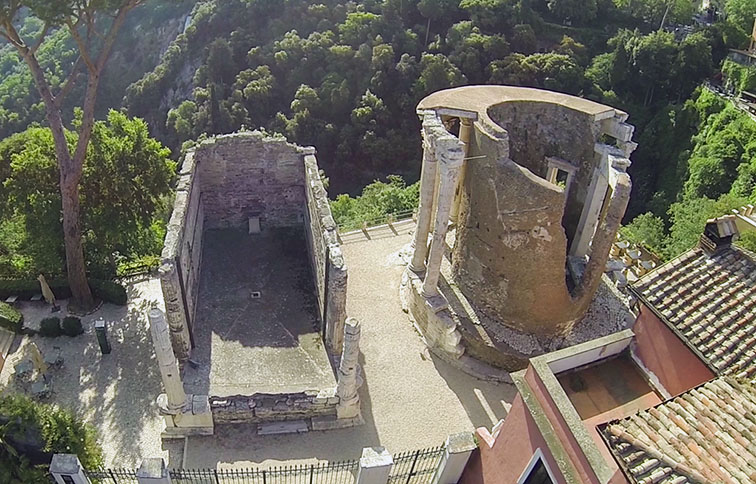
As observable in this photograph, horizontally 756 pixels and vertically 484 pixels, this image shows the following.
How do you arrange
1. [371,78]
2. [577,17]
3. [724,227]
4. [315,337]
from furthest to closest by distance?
[577,17], [371,78], [315,337], [724,227]

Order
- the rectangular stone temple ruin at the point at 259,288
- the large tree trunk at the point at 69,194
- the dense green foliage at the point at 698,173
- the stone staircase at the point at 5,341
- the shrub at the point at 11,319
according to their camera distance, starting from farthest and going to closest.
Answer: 1. the dense green foliage at the point at 698,173
2. the shrub at the point at 11,319
3. the stone staircase at the point at 5,341
4. the large tree trunk at the point at 69,194
5. the rectangular stone temple ruin at the point at 259,288

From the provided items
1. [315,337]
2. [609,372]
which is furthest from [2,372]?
[609,372]

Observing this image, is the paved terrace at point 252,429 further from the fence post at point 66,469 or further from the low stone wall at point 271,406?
the fence post at point 66,469

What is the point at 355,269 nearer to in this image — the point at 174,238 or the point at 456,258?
the point at 456,258

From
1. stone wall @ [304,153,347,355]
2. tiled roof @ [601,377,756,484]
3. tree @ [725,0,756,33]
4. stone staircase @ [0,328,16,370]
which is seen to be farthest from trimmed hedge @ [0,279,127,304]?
tree @ [725,0,756,33]

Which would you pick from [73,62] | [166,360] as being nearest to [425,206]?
[166,360]

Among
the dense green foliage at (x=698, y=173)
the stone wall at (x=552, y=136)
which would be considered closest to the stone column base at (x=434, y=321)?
the stone wall at (x=552, y=136)
